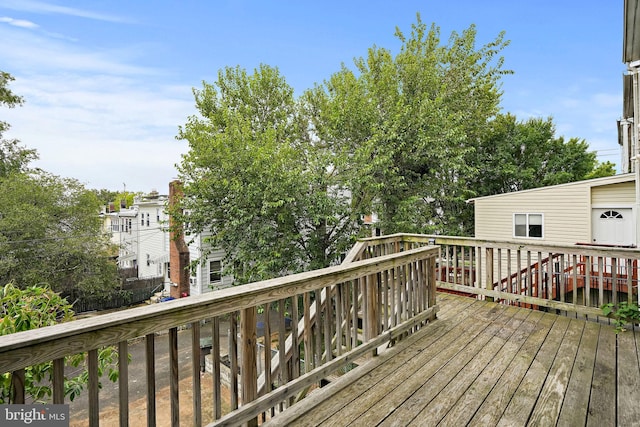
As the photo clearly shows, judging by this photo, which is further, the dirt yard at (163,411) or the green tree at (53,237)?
the green tree at (53,237)

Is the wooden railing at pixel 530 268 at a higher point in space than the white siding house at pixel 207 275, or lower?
higher

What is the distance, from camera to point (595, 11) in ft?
42.7

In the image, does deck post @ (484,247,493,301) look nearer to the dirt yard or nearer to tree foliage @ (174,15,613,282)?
the dirt yard

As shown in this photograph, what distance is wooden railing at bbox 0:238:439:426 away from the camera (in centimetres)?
134

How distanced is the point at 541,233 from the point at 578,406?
10791mm

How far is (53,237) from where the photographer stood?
15031mm

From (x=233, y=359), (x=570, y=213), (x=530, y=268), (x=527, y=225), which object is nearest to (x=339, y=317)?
(x=233, y=359)

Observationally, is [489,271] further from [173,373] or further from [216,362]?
[173,373]

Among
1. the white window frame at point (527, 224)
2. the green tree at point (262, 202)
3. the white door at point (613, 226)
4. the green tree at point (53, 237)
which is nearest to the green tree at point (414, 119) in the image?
the green tree at point (262, 202)

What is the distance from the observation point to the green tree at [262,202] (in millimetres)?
10578

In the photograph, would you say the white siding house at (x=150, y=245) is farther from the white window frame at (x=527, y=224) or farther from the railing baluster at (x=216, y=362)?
the railing baluster at (x=216, y=362)

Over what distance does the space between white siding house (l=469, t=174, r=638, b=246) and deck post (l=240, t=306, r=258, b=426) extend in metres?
8.75

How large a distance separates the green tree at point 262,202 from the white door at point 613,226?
7146 mm

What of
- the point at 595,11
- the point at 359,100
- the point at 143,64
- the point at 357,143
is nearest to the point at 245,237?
the point at 357,143
